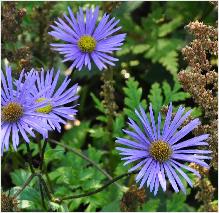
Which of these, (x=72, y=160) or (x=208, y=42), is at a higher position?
(x=208, y=42)

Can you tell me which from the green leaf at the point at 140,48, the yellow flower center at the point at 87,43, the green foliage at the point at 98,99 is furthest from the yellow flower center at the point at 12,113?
the green leaf at the point at 140,48

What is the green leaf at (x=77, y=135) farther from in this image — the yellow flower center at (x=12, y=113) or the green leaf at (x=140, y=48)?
the yellow flower center at (x=12, y=113)

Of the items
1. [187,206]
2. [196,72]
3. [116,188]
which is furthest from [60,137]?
[196,72]

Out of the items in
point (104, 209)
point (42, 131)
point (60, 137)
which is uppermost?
point (60, 137)

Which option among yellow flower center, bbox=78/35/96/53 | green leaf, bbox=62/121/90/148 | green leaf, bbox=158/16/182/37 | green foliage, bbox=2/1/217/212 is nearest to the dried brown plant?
yellow flower center, bbox=78/35/96/53

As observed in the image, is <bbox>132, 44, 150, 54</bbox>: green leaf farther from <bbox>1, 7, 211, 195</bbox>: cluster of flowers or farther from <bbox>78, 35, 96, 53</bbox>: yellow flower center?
<bbox>1, 7, 211, 195</bbox>: cluster of flowers

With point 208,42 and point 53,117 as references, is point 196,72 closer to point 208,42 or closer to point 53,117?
point 208,42
